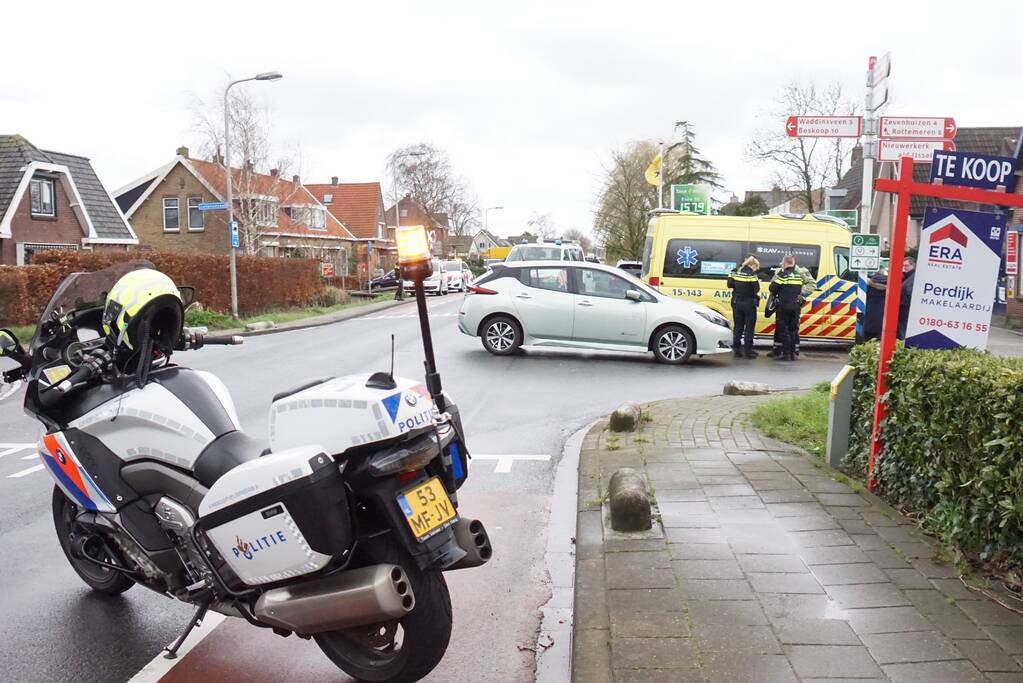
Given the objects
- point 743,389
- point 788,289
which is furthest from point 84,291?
point 788,289

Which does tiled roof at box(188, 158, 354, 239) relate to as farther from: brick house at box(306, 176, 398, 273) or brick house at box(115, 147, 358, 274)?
brick house at box(306, 176, 398, 273)

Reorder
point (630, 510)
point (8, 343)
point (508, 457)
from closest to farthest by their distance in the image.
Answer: point (8, 343), point (630, 510), point (508, 457)

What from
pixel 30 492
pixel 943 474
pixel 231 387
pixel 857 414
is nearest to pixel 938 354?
pixel 943 474

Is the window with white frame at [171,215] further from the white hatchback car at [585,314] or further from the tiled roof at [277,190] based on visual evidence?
the white hatchback car at [585,314]

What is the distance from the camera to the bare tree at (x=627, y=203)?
5562 centimetres

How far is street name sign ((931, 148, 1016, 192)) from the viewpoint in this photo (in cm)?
538

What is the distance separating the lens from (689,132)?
69375mm

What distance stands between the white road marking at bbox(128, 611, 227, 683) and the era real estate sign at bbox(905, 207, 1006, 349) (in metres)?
4.30

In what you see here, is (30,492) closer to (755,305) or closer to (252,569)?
(252,569)

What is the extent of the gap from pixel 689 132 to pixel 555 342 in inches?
2311

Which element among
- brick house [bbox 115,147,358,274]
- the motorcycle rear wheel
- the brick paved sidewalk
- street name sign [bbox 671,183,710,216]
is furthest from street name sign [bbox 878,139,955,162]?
brick house [bbox 115,147,358,274]

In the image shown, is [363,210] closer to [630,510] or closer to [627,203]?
[627,203]

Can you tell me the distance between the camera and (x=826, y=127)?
11.6m

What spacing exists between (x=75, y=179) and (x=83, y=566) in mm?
34028
